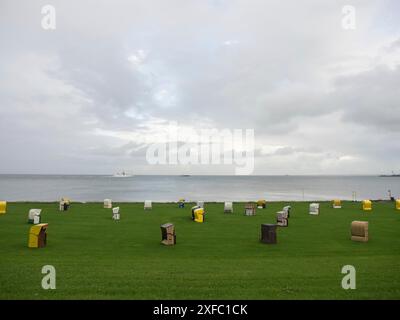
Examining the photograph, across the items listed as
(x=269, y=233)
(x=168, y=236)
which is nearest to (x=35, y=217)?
(x=168, y=236)

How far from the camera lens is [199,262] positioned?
482 inches

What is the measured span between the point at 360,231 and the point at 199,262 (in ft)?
32.3

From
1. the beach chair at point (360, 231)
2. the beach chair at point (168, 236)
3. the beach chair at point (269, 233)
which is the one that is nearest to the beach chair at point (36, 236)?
the beach chair at point (168, 236)

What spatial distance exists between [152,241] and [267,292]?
9.07 meters

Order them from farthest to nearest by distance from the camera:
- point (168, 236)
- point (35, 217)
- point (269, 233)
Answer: point (35, 217), point (269, 233), point (168, 236)

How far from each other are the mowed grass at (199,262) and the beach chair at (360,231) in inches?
16.9

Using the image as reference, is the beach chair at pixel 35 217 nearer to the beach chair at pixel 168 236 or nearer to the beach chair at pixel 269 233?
the beach chair at pixel 168 236

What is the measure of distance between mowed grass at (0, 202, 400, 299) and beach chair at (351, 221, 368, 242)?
43 centimetres

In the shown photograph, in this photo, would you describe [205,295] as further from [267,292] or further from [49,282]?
[49,282]

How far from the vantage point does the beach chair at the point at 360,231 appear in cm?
1659

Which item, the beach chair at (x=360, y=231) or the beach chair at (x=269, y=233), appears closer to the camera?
the beach chair at (x=269, y=233)

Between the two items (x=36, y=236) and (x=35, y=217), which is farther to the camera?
(x=35, y=217)

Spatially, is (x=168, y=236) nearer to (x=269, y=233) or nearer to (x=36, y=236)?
(x=269, y=233)
